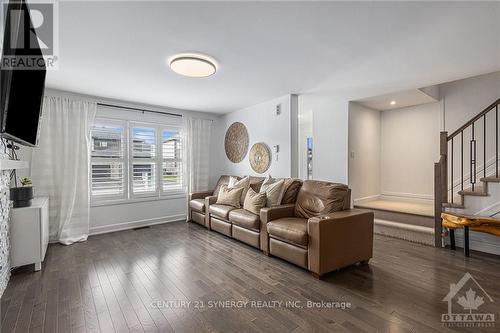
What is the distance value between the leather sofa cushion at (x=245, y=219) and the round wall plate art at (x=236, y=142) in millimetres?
1659

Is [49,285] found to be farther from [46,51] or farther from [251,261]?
[46,51]

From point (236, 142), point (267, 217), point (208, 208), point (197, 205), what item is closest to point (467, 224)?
point (267, 217)

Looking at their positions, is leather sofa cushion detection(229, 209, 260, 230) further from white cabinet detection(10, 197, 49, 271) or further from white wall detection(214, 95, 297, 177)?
white cabinet detection(10, 197, 49, 271)

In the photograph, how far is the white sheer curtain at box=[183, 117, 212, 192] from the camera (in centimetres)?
497

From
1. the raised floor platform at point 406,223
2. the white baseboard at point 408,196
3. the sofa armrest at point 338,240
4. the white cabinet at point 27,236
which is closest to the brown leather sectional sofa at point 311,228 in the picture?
the sofa armrest at point 338,240

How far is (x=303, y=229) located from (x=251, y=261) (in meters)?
0.80

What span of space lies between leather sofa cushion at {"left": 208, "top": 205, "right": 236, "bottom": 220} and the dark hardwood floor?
1.93 feet

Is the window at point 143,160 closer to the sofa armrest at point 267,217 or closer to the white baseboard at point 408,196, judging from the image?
the sofa armrest at point 267,217

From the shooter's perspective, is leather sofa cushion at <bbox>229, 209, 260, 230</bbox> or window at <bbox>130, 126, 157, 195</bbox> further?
window at <bbox>130, 126, 157, 195</bbox>

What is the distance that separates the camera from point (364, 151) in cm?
502

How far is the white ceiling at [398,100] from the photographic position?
4164mm

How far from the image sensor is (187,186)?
16.5ft

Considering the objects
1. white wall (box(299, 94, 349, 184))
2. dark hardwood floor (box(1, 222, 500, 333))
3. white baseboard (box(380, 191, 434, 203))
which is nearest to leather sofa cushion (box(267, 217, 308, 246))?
dark hardwood floor (box(1, 222, 500, 333))

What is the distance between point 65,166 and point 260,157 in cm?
316
